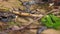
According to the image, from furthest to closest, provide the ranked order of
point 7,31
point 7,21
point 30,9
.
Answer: point 30,9
point 7,21
point 7,31

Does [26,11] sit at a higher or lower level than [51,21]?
higher

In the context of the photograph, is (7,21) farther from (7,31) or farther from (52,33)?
(52,33)

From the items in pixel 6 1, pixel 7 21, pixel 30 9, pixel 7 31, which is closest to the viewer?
pixel 7 31

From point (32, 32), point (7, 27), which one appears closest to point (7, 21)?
point (7, 27)

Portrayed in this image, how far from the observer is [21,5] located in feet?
12.6

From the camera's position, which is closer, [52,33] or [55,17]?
[52,33]

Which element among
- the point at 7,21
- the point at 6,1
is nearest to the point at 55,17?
the point at 7,21

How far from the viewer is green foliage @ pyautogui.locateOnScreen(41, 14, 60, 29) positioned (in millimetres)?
3166

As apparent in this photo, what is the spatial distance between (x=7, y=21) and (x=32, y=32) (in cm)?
51

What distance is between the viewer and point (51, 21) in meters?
3.26

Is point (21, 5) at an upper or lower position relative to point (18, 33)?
upper

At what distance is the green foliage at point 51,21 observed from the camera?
10.4 feet

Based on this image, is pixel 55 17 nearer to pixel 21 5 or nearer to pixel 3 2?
pixel 21 5

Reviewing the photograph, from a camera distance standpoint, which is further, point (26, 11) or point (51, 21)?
point (26, 11)
